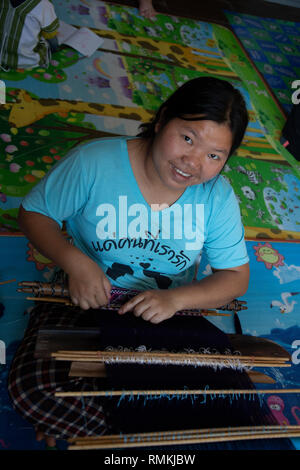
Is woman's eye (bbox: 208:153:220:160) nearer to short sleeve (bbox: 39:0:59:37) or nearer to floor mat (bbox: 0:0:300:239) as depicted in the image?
floor mat (bbox: 0:0:300:239)

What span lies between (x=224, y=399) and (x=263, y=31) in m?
3.57

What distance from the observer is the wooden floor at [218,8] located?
323 cm

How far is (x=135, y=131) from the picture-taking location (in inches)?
85.9

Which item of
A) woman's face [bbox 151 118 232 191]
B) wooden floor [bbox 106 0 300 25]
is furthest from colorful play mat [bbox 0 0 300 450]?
woman's face [bbox 151 118 232 191]

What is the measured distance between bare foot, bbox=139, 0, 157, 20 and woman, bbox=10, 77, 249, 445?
2359 millimetres

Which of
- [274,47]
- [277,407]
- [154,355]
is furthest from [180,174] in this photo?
[274,47]

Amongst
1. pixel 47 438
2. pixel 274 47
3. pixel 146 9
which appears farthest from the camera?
pixel 274 47

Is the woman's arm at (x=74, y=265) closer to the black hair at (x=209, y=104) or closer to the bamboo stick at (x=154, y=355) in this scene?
the bamboo stick at (x=154, y=355)

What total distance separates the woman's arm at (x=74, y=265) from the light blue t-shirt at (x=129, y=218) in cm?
4

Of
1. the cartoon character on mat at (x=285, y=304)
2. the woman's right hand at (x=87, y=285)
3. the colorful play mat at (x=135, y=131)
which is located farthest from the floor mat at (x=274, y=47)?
the woman's right hand at (x=87, y=285)

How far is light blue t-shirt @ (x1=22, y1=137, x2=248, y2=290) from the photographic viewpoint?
998mm

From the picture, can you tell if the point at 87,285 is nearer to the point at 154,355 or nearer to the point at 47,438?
the point at 154,355

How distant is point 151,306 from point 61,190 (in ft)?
1.23

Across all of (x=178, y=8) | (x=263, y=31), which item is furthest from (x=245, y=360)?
(x=263, y=31)
